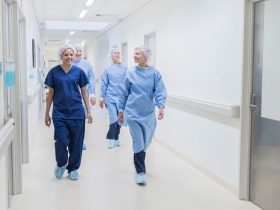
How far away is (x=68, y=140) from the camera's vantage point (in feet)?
14.0

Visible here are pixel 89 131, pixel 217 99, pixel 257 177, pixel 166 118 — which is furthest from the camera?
pixel 89 131

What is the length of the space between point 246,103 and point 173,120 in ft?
7.62

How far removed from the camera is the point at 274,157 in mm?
3266

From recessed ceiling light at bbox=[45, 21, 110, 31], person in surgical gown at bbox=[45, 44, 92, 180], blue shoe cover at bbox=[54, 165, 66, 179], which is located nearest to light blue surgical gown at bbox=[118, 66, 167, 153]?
person in surgical gown at bbox=[45, 44, 92, 180]

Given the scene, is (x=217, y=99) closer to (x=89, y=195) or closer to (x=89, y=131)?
(x=89, y=195)

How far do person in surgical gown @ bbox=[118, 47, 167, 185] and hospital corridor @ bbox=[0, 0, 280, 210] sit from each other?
11mm

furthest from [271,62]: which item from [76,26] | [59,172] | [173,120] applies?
[76,26]

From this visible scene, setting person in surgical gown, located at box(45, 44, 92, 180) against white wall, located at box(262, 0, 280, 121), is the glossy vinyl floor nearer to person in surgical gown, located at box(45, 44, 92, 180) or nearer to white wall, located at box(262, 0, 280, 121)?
person in surgical gown, located at box(45, 44, 92, 180)

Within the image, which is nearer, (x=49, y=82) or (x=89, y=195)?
(x=89, y=195)

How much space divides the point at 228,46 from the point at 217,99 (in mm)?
588

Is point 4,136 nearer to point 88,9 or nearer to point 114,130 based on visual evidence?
point 114,130

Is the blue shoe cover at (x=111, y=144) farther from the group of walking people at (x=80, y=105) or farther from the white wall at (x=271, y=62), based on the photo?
the white wall at (x=271, y=62)

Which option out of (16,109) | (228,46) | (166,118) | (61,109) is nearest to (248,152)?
(228,46)

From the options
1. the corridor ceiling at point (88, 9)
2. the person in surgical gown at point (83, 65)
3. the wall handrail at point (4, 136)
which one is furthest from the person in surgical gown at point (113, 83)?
the wall handrail at point (4, 136)
